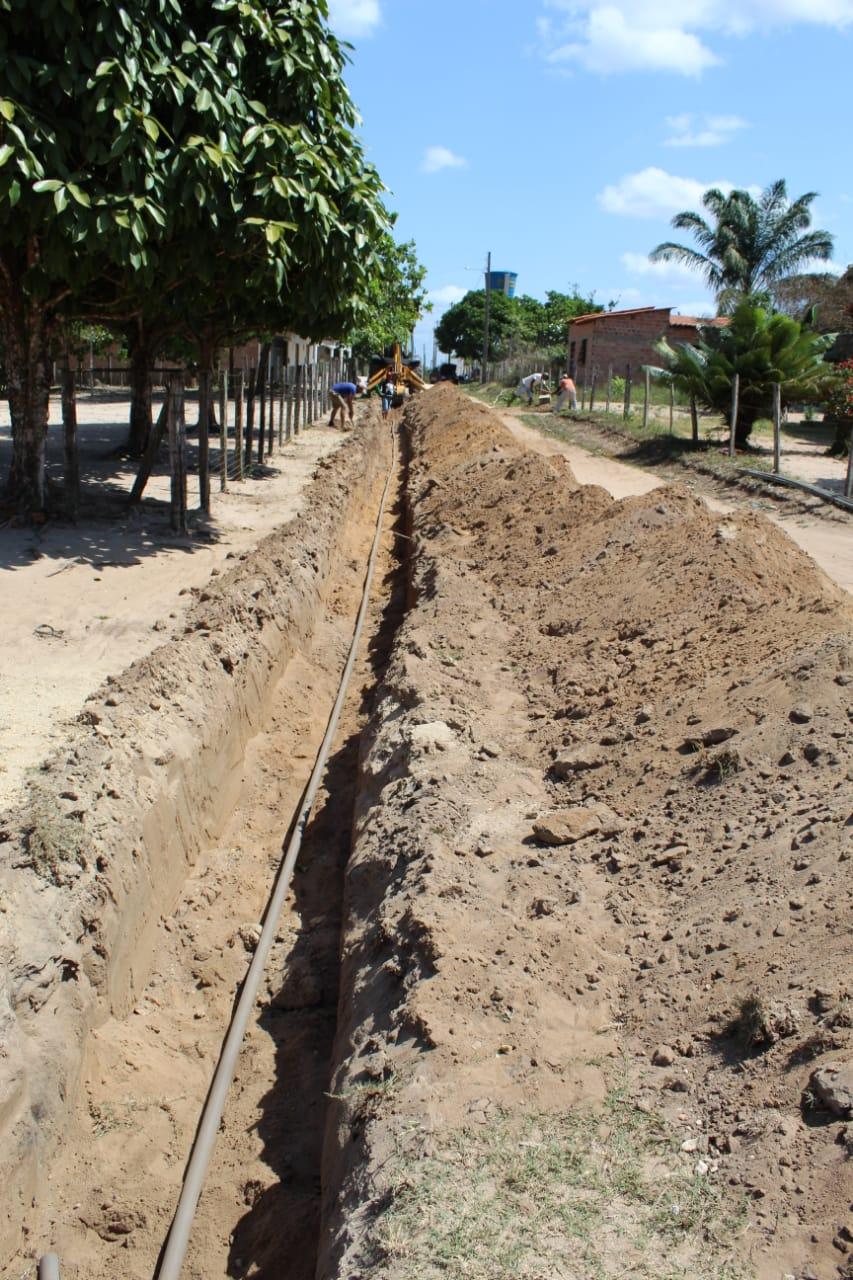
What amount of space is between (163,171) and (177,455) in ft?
10.1

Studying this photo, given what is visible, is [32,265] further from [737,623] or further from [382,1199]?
[382,1199]

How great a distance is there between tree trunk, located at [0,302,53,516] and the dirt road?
20.5 ft

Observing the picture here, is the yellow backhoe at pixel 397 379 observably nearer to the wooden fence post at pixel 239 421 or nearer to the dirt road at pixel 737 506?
the dirt road at pixel 737 506

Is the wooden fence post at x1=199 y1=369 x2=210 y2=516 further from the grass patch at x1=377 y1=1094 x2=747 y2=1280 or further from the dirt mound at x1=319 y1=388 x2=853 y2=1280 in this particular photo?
the grass patch at x1=377 y1=1094 x2=747 y2=1280

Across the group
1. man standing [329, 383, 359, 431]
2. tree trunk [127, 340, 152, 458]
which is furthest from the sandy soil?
man standing [329, 383, 359, 431]

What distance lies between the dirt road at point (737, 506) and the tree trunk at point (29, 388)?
6242mm

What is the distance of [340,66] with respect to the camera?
11727mm

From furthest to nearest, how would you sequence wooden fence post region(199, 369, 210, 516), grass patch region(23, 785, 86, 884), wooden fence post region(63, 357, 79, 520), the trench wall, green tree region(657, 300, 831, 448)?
1. green tree region(657, 300, 831, 448)
2. wooden fence post region(199, 369, 210, 516)
3. wooden fence post region(63, 357, 79, 520)
4. grass patch region(23, 785, 86, 884)
5. the trench wall

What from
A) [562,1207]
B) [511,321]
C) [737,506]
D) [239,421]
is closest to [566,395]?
[737,506]

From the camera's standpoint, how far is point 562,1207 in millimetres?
3146

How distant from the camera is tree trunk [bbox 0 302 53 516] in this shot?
38.3 ft

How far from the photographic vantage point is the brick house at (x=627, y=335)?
139 ft

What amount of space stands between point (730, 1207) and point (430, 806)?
2.93 m

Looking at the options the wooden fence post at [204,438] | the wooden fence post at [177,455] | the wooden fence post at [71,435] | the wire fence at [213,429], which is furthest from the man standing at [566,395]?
the wooden fence post at [71,435]
